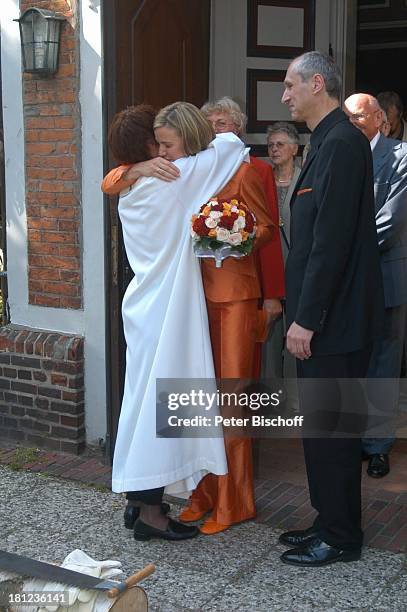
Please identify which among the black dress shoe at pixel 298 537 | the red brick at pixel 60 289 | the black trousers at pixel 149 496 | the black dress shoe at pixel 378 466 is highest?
Answer: the red brick at pixel 60 289

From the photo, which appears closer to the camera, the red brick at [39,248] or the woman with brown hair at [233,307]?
the woman with brown hair at [233,307]

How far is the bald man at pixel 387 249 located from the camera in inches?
177

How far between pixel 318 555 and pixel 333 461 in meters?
0.44

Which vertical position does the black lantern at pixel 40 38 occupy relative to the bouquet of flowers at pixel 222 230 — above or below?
above

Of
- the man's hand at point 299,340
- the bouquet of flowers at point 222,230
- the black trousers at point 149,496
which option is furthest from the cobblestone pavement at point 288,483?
the bouquet of flowers at point 222,230

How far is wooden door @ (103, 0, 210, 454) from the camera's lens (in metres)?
4.75

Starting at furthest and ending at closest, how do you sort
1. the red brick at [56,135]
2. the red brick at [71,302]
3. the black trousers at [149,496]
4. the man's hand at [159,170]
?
the red brick at [71,302] → the red brick at [56,135] → the black trousers at [149,496] → the man's hand at [159,170]

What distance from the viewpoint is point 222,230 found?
364cm

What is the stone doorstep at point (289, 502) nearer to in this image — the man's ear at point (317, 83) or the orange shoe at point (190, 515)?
the orange shoe at point (190, 515)

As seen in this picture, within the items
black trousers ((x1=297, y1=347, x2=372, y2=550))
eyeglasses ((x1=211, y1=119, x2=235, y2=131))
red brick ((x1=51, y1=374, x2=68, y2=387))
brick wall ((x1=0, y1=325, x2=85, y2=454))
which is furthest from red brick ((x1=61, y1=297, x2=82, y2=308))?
black trousers ((x1=297, y1=347, x2=372, y2=550))

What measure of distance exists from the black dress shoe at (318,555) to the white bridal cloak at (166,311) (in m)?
0.50

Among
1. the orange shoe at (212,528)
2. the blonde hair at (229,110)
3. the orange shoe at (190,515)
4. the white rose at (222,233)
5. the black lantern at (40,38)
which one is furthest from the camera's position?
the black lantern at (40,38)

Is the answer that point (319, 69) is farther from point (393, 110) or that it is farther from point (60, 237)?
point (393, 110)

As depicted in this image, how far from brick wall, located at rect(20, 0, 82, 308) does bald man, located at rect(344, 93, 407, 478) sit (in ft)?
5.41
